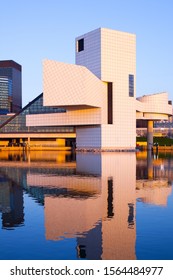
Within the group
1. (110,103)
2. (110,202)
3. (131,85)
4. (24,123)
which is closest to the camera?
(110,202)

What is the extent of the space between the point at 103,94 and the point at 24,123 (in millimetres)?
37802

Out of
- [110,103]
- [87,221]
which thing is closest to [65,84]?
[110,103]

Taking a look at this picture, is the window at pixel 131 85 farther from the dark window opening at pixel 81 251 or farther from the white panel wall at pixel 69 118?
the dark window opening at pixel 81 251

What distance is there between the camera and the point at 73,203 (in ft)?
67.4

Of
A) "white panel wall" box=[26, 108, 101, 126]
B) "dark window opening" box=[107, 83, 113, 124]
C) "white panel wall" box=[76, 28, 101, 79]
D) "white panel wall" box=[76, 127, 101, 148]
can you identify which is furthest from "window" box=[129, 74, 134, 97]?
"white panel wall" box=[76, 127, 101, 148]

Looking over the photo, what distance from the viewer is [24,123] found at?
124938 mm

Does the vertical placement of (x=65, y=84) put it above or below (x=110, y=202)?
above

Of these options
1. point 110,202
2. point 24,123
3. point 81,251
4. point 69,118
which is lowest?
point 81,251

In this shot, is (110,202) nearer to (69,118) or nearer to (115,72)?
(115,72)

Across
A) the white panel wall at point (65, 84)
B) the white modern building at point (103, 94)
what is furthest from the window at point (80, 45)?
the white panel wall at point (65, 84)
